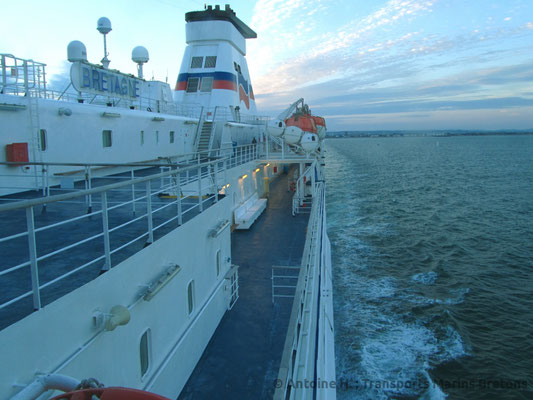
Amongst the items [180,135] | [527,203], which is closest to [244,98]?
[180,135]

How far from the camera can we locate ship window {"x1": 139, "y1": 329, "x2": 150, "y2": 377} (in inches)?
185

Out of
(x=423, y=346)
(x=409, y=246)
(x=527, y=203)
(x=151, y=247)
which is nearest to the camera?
(x=151, y=247)

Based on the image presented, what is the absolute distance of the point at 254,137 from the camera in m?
24.7

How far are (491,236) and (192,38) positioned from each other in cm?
2073

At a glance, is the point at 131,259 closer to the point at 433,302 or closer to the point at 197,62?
the point at 433,302

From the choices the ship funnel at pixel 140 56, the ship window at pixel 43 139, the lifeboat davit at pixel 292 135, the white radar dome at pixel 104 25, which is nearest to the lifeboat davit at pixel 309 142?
the lifeboat davit at pixel 292 135

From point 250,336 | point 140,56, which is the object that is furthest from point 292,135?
point 250,336

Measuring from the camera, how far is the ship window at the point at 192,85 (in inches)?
866

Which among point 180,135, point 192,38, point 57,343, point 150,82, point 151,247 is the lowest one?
point 57,343

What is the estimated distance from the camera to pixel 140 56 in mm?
17891

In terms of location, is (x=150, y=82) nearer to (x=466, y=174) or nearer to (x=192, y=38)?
(x=192, y=38)

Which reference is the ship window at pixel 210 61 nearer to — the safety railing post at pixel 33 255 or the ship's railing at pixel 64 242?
the ship's railing at pixel 64 242

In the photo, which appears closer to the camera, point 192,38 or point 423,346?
→ point 423,346

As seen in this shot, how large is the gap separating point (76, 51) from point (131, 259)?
36.6ft
